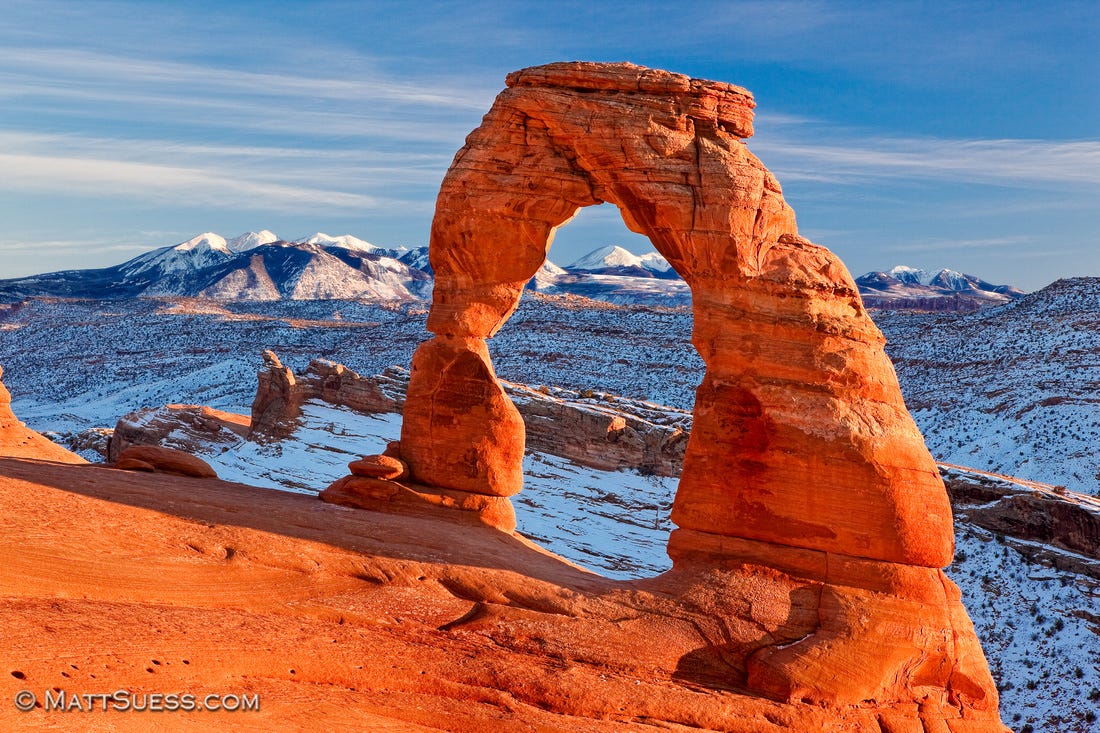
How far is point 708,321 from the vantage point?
19.1m

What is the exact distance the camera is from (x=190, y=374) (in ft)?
276

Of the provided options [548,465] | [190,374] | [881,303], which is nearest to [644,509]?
[548,465]

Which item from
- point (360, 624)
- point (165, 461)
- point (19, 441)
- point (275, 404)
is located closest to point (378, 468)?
point (165, 461)

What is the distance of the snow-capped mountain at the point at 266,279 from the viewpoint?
164875 mm

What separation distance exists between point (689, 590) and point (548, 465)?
28.2 m

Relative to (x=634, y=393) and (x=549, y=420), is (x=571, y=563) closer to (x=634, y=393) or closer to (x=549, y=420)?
(x=549, y=420)

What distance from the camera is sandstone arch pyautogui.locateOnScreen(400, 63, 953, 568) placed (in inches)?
703

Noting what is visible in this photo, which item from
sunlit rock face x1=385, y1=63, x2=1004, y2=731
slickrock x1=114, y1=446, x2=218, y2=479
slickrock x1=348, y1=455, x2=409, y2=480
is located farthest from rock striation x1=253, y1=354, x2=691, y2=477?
slickrock x1=348, y1=455, x2=409, y2=480

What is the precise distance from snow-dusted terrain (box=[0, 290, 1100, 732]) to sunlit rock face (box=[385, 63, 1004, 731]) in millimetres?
12308

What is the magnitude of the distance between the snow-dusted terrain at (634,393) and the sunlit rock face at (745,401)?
1231 cm

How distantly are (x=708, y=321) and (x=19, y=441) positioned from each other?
49.9 ft

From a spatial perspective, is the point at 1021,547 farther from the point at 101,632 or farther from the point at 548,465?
the point at 101,632

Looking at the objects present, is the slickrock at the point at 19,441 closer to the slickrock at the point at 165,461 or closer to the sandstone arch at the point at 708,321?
the slickrock at the point at 165,461

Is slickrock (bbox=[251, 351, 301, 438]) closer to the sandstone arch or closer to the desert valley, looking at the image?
the desert valley
